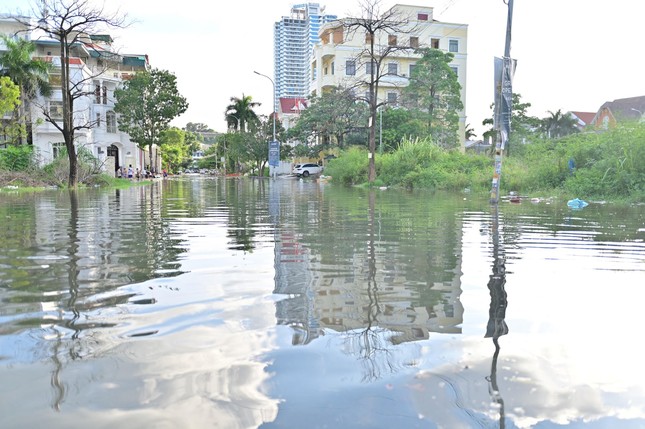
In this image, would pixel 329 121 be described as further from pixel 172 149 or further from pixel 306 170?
pixel 172 149

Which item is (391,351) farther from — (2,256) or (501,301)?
(2,256)

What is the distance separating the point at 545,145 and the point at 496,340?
24.5 m

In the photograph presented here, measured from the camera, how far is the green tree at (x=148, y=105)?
187ft

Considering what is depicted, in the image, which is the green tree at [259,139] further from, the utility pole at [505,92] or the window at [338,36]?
the utility pole at [505,92]

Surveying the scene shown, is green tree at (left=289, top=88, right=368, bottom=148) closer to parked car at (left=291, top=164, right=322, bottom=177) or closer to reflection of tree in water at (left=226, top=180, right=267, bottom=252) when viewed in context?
parked car at (left=291, top=164, right=322, bottom=177)

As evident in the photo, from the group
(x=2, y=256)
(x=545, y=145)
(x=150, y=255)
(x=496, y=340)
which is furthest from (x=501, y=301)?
(x=545, y=145)

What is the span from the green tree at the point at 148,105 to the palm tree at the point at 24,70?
943cm

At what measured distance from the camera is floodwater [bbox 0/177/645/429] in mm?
3070

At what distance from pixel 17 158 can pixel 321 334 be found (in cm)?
3752

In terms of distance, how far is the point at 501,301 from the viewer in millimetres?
5438

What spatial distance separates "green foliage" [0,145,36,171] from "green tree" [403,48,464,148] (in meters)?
30.5

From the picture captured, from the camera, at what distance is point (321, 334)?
4.36m

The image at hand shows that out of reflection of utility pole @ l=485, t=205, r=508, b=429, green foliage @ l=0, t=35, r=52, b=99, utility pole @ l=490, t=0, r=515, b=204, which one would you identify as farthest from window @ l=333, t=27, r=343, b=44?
reflection of utility pole @ l=485, t=205, r=508, b=429

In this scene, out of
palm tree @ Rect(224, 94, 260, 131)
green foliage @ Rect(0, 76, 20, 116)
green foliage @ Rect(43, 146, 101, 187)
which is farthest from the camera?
palm tree @ Rect(224, 94, 260, 131)
